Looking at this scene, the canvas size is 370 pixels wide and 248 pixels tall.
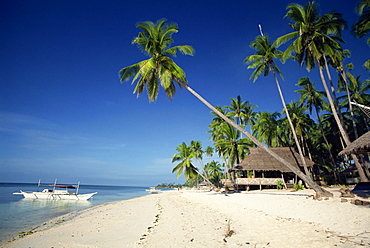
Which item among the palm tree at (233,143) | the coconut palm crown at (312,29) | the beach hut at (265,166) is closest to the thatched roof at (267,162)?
the beach hut at (265,166)

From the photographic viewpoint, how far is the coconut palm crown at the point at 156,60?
11.5 m

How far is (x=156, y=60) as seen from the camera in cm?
1179

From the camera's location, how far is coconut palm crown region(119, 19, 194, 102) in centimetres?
1155

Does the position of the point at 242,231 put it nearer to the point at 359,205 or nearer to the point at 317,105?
the point at 359,205

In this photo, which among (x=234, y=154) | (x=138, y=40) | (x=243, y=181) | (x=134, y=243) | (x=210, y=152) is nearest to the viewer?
(x=134, y=243)

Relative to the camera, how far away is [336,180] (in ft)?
65.9

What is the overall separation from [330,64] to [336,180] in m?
12.2

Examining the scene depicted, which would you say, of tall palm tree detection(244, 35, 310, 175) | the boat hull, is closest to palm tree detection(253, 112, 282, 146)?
tall palm tree detection(244, 35, 310, 175)

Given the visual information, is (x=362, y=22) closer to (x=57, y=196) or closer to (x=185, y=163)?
(x=185, y=163)

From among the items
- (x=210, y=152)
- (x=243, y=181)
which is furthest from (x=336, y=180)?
(x=210, y=152)

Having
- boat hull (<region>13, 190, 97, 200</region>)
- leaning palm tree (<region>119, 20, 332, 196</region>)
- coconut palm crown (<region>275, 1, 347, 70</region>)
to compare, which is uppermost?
coconut palm crown (<region>275, 1, 347, 70</region>)

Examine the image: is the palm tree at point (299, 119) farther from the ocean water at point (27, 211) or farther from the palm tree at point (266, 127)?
the ocean water at point (27, 211)

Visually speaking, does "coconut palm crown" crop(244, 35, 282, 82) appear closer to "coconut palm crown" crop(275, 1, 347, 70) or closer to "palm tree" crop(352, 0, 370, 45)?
"coconut palm crown" crop(275, 1, 347, 70)

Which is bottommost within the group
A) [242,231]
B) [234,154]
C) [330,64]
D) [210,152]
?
[242,231]
